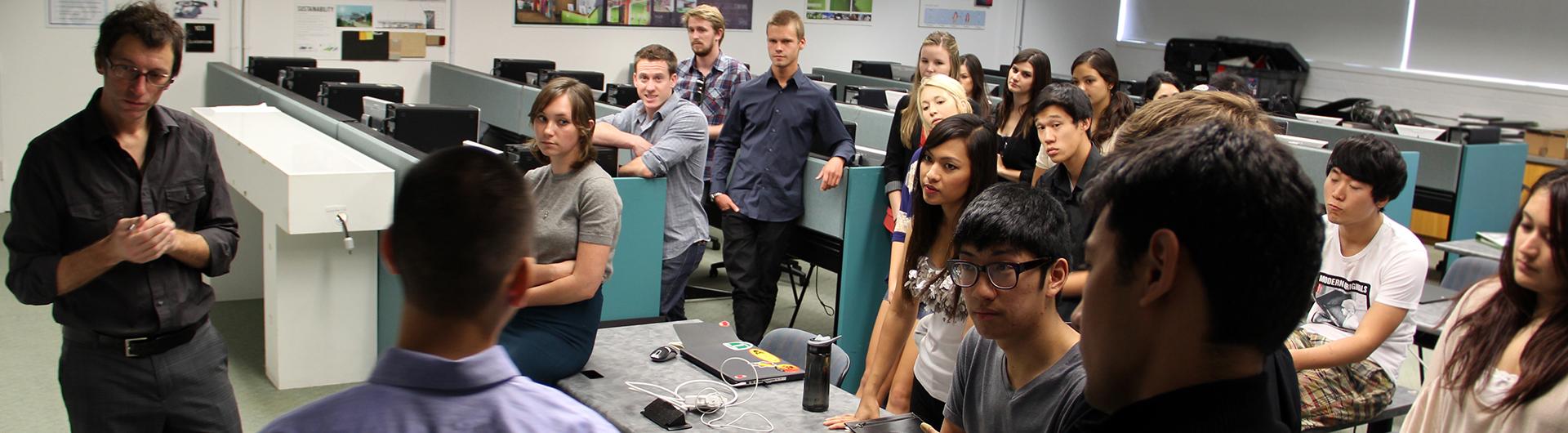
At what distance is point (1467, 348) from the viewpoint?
184 centimetres

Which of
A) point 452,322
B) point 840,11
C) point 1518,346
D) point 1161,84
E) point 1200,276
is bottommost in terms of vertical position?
point 1518,346

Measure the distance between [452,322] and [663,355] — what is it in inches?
80.1

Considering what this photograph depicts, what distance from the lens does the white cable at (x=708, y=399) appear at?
260 cm

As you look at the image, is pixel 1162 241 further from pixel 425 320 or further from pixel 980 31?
pixel 980 31

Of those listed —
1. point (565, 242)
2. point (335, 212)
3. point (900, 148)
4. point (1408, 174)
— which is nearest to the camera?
point (565, 242)

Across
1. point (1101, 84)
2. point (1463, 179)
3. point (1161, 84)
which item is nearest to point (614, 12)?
point (1161, 84)

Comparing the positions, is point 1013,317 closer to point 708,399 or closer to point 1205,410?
point 708,399

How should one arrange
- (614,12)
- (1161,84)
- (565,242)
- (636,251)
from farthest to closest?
(614,12) < (1161,84) < (636,251) < (565,242)

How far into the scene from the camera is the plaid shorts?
9.02ft

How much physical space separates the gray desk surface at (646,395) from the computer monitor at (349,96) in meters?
3.28

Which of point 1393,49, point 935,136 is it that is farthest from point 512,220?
point 1393,49

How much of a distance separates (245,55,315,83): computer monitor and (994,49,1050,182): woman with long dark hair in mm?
4896

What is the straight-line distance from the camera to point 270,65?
7766 mm

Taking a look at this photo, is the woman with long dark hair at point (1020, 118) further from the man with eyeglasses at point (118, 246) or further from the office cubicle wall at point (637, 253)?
the man with eyeglasses at point (118, 246)
